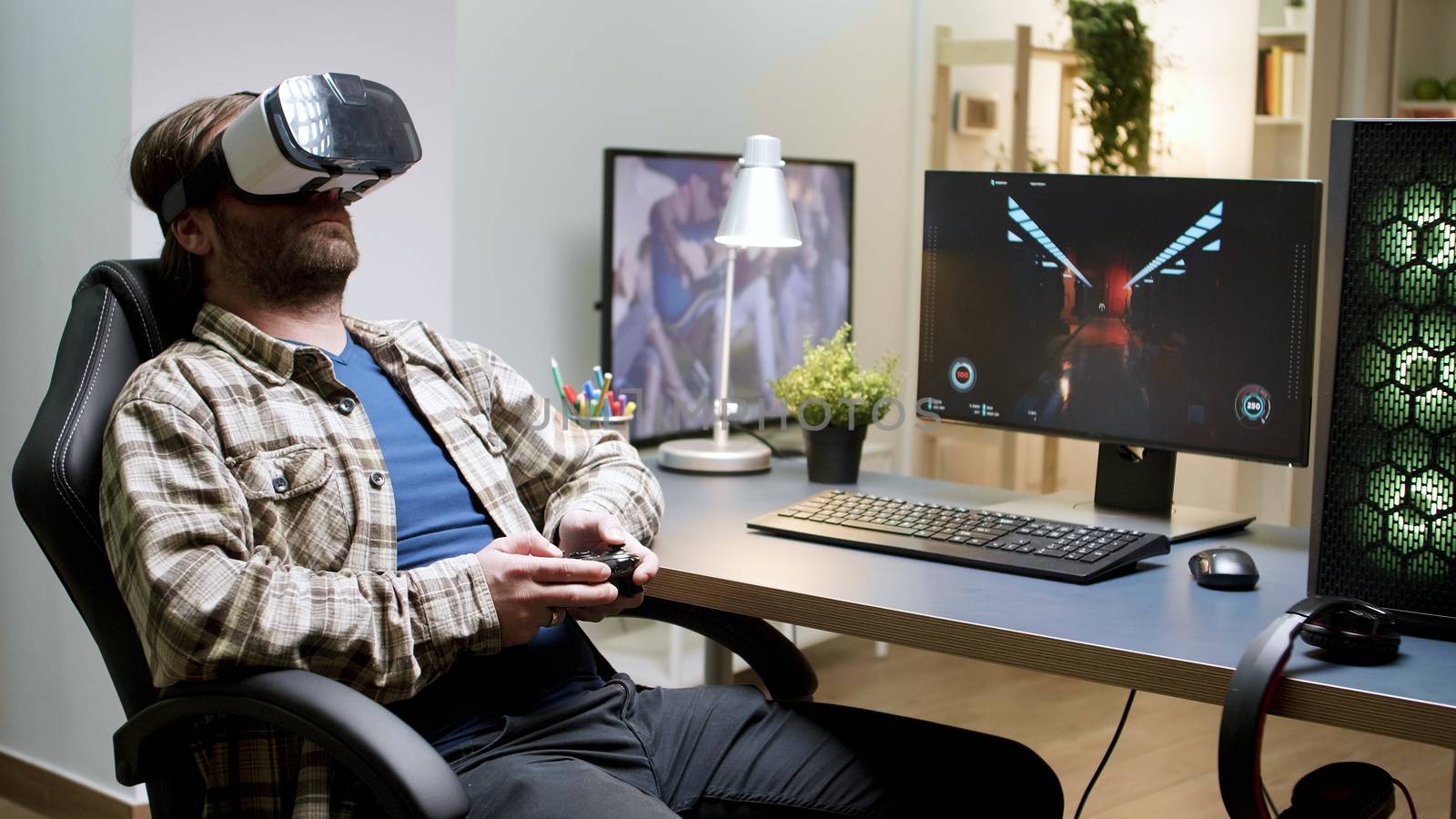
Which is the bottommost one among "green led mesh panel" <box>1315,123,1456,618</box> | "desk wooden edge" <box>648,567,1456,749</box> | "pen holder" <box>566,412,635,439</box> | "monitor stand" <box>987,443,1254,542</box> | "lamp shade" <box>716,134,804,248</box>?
"desk wooden edge" <box>648,567,1456,749</box>

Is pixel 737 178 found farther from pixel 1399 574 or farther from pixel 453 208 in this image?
pixel 1399 574

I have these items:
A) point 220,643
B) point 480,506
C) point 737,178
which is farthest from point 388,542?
point 737,178

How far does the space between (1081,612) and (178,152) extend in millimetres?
1167

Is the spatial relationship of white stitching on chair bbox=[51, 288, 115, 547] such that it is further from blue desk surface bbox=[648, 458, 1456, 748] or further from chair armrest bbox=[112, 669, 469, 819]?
blue desk surface bbox=[648, 458, 1456, 748]

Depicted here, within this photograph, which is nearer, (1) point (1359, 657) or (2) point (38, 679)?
(1) point (1359, 657)

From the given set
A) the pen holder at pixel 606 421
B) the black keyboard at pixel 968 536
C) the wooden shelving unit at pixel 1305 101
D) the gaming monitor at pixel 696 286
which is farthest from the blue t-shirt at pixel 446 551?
the wooden shelving unit at pixel 1305 101

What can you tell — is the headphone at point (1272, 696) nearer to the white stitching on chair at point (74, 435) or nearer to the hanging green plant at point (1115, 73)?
the white stitching on chair at point (74, 435)

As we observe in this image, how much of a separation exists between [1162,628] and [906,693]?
7.36ft

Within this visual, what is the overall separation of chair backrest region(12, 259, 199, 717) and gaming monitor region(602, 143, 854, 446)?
1588 millimetres

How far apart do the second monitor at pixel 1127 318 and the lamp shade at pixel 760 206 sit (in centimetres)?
26

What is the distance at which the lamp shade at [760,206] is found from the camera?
2.31 m

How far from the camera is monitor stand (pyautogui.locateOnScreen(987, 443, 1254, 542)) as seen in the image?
198cm

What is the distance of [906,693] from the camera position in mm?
3643

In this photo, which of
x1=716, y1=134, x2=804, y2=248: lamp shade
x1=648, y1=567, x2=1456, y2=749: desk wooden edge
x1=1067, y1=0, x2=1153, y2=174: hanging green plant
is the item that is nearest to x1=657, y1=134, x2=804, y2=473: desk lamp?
x1=716, y1=134, x2=804, y2=248: lamp shade
